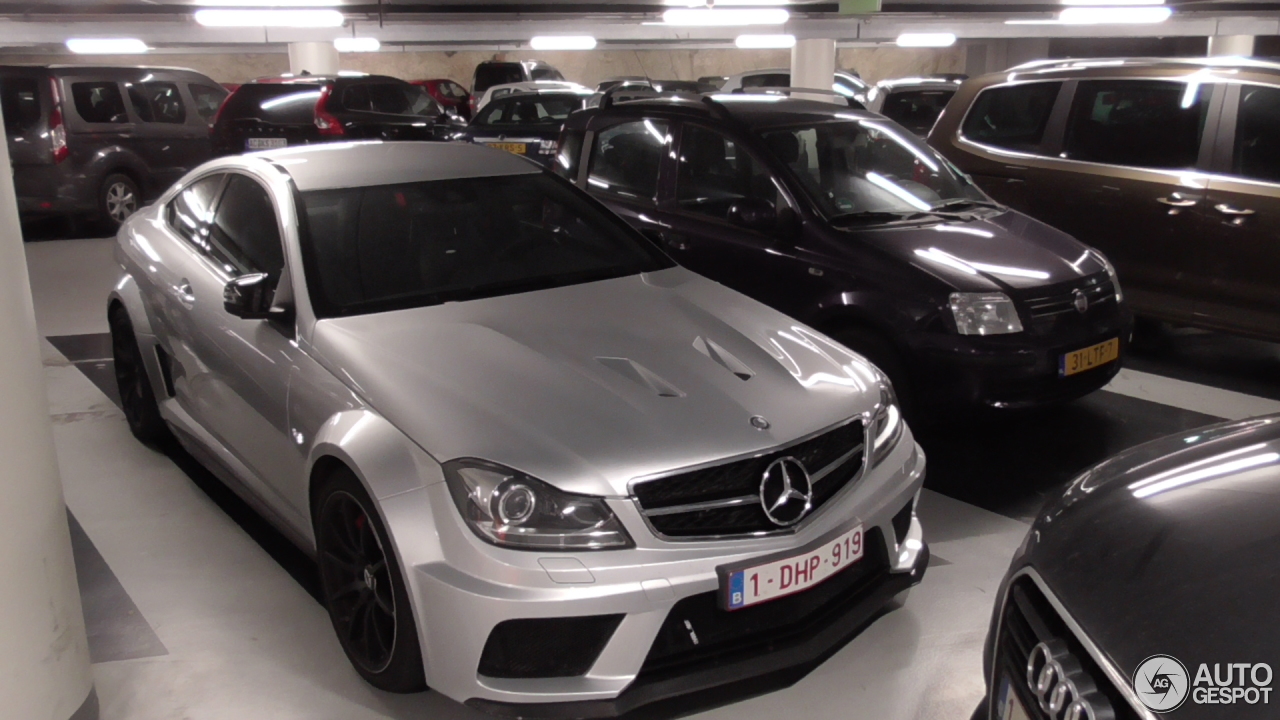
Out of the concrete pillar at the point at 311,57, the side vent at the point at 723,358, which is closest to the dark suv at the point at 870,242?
the side vent at the point at 723,358

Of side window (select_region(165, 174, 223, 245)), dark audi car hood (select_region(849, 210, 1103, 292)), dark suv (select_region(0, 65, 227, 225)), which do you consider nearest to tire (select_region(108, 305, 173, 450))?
side window (select_region(165, 174, 223, 245))

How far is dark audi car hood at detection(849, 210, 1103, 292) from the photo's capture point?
4.14 m

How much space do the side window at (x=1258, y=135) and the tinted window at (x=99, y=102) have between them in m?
8.75

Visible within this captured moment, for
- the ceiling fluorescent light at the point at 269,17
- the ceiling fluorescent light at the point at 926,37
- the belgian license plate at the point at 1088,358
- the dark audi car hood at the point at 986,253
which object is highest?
the ceiling fluorescent light at the point at 269,17

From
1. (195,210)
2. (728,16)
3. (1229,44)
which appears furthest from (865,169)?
(1229,44)

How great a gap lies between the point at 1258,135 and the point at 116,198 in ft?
28.9

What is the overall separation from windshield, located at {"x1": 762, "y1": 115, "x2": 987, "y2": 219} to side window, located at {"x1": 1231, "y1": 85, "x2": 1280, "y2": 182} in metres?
1.23

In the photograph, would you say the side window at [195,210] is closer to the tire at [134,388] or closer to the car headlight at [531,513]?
the tire at [134,388]

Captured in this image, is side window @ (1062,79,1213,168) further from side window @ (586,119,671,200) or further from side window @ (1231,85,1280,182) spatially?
side window @ (586,119,671,200)

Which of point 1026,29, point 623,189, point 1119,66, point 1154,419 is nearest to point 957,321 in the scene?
point 1154,419

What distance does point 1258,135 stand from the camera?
5109 millimetres

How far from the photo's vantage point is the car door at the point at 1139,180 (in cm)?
529

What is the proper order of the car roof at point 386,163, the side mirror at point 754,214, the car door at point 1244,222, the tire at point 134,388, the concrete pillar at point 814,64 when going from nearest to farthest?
the car roof at point 386,163, the tire at point 134,388, the side mirror at point 754,214, the car door at point 1244,222, the concrete pillar at point 814,64

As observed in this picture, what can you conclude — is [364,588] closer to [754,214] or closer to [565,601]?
[565,601]
